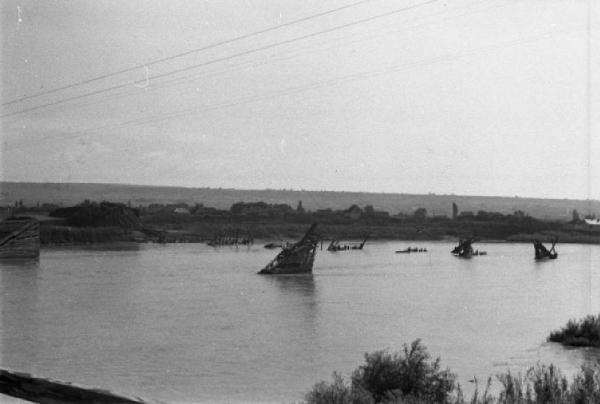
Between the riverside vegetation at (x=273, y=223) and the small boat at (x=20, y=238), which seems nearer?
the riverside vegetation at (x=273, y=223)

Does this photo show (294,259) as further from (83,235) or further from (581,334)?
(581,334)

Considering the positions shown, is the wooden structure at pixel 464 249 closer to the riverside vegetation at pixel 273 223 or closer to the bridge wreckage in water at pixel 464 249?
the bridge wreckage in water at pixel 464 249

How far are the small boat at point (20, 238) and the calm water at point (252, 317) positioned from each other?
65cm

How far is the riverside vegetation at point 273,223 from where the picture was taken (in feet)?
82.5

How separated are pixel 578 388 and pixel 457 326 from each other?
11.6 meters

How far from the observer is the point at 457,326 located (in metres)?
18.4

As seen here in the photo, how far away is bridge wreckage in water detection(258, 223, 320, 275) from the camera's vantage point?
30641 millimetres

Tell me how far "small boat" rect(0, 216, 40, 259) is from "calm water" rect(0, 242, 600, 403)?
2.12ft

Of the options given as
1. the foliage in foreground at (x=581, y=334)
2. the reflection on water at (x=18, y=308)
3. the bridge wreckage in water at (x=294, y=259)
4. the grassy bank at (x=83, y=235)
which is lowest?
the reflection on water at (x=18, y=308)

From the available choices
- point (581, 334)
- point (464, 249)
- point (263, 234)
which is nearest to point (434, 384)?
point (581, 334)

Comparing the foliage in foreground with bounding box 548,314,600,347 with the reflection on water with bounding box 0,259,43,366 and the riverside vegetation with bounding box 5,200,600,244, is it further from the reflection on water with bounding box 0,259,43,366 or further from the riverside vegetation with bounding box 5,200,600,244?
the reflection on water with bounding box 0,259,43,366

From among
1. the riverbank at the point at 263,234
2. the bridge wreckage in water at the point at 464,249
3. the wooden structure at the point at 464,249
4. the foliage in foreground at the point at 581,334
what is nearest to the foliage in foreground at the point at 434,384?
the foliage in foreground at the point at 581,334

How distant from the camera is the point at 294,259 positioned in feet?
103

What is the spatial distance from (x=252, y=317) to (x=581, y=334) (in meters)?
7.74
